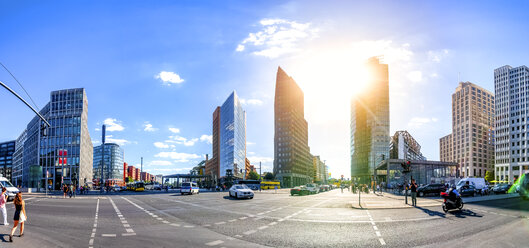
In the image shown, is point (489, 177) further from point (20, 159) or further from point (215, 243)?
point (20, 159)

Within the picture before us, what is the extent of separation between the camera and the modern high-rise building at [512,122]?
449 feet

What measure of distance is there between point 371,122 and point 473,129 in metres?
69.4

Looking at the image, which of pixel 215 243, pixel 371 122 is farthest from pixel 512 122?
pixel 215 243

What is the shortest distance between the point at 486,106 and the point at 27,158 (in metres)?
227

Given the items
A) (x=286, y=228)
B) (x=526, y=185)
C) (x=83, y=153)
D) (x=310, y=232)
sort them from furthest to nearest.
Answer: (x=83, y=153) → (x=526, y=185) → (x=286, y=228) → (x=310, y=232)

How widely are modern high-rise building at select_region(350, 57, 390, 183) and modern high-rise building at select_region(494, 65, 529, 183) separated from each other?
5158 cm

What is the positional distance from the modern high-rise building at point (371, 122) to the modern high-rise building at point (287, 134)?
1216 inches

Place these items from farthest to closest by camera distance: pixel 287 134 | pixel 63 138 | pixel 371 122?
pixel 287 134
pixel 371 122
pixel 63 138

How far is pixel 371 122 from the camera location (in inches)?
5950

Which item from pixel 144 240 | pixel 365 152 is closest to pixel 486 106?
pixel 365 152

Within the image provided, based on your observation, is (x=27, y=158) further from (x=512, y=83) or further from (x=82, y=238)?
(x=512, y=83)

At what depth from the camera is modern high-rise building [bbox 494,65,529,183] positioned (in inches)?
5384

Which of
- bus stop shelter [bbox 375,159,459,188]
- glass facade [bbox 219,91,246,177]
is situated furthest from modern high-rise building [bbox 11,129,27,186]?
bus stop shelter [bbox 375,159,459,188]

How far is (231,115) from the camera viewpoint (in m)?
148
